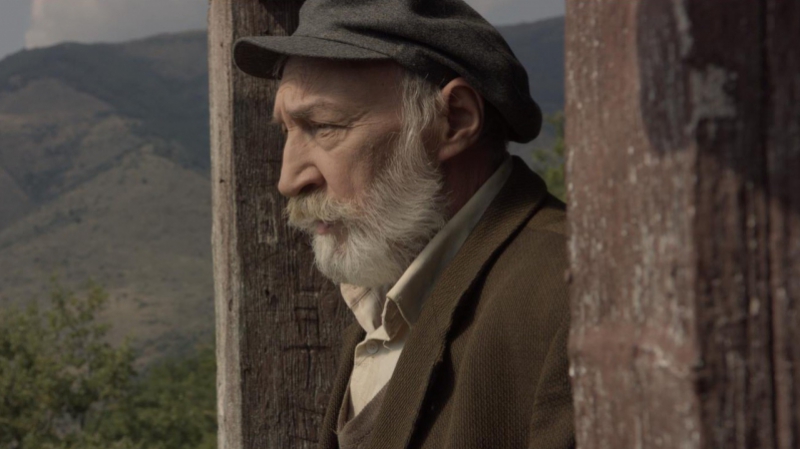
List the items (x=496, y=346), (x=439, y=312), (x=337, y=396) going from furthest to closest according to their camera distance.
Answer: (x=337, y=396)
(x=439, y=312)
(x=496, y=346)

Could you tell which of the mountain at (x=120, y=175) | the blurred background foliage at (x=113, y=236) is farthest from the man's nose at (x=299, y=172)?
the mountain at (x=120, y=175)

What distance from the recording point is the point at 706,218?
93cm

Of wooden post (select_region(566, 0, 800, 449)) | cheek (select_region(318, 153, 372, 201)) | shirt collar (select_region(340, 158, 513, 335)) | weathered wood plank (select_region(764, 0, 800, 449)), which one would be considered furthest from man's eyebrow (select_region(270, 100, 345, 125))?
weathered wood plank (select_region(764, 0, 800, 449))

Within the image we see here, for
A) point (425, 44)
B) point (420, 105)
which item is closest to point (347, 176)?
point (420, 105)

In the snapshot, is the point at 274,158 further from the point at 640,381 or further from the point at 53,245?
the point at 53,245

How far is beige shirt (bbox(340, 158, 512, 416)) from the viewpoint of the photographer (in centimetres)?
243

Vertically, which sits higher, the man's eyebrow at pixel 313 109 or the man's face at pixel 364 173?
the man's eyebrow at pixel 313 109

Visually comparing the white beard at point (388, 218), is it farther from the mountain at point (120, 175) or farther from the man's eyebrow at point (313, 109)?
the mountain at point (120, 175)

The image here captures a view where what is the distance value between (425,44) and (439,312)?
0.69 metres

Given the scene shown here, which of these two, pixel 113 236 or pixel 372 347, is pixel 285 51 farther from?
pixel 113 236

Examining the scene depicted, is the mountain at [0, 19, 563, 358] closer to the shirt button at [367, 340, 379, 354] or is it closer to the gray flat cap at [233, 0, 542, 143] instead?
the shirt button at [367, 340, 379, 354]

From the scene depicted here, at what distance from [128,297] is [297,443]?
101032 millimetres

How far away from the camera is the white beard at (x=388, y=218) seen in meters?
2.52

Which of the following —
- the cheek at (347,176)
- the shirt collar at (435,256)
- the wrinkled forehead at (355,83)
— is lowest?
the shirt collar at (435,256)
